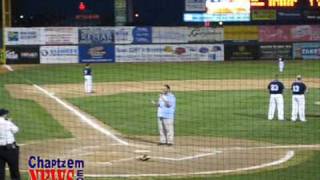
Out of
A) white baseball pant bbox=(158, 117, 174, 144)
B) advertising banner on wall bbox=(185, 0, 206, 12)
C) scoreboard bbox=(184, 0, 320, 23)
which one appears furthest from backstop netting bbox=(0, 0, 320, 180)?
advertising banner on wall bbox=(185, 0, 206, 12)

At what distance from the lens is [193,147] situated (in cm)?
1413

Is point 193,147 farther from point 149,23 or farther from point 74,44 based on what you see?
point 149,23

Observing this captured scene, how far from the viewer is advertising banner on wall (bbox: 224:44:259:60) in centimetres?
4053

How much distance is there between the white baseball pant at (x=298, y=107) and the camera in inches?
687

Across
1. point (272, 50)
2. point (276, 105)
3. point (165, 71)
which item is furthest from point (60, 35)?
point (276, 105)

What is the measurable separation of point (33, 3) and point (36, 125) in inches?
1016

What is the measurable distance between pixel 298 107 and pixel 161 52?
72.8ft

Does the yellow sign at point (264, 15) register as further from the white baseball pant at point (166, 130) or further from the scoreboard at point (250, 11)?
the white baseball pant at point (166, 130)

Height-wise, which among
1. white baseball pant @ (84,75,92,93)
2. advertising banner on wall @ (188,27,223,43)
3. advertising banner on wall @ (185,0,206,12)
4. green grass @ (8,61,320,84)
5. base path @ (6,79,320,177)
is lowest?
green grass @ (8,61,320,84)

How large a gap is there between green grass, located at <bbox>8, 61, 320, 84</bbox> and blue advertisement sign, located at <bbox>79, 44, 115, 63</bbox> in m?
0.50

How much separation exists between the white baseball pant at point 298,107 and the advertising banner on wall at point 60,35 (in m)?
22.2

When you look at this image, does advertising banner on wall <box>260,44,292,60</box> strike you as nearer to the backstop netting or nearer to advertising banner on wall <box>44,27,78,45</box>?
the backstop netting

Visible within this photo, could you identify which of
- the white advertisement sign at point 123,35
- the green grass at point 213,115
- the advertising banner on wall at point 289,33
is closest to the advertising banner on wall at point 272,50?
the advertising banner on wall at point 289,33

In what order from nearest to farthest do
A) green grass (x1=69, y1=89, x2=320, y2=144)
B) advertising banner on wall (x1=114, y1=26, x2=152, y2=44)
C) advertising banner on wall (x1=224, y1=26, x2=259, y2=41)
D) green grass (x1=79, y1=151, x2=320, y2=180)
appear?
green grass (x1=79, y1=151, x2=320, y2=180)
green grass (x1=69, y1=89, x2=320, y2=144)
advertising banner on wall (x1=114, y1=26, x2=152, y2=44)
advertising banner on wall (x1=224, y1=26, x2=259, y2=41)
